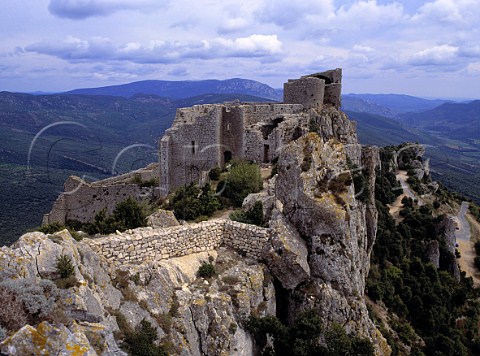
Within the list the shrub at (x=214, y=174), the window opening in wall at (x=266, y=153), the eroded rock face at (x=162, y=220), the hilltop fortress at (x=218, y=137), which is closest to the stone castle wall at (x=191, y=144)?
the hilltop fortress at (x=218, y=137)

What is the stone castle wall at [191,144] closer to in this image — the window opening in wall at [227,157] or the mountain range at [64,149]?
the window opening in wall at [227,157]

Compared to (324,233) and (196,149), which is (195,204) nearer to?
(324,233)

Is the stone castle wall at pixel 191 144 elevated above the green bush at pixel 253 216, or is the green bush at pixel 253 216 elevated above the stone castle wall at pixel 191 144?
the stone castle wall at pixel 191 144

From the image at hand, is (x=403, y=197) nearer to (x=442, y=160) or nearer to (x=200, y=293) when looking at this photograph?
(x=200, y=293)

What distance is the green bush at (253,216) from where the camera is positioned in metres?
13.5

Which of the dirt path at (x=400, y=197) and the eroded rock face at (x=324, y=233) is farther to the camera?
the dirt path at (x=400, y=197)

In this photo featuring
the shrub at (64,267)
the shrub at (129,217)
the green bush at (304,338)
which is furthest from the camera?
the shrub at (129,217)

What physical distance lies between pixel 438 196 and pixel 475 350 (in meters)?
31.4

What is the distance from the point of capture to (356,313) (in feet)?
39.9

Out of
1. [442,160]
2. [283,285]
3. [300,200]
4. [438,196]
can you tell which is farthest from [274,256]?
[442,160]

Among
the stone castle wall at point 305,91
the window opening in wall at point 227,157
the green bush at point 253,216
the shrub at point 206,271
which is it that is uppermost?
the stone castle wall at point 305,91

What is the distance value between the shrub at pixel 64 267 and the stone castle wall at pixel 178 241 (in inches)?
72.3

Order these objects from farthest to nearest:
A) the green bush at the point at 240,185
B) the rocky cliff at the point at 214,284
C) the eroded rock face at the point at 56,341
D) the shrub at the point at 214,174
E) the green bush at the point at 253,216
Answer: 1. the shrub at the point at 214,174
2. the green bush at the point at 240,185
3. the green bush at the point at 253,216
4. the rocky cliff at the point at 214,284
5. the eroded rock face at the point at 56,341

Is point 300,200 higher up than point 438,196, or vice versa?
point 300,200
